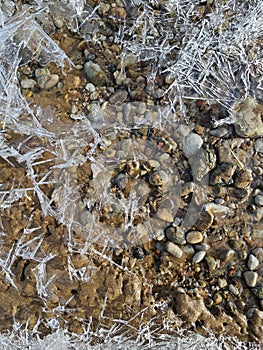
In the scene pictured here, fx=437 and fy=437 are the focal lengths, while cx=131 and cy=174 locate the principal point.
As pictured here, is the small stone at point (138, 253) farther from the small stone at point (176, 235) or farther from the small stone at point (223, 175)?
the small stone at point (223, 175)

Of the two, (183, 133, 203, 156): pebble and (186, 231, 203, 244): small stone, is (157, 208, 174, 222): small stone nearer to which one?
(186, 231, 203, 244): small stone

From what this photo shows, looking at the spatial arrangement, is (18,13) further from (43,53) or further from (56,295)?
(56,295)

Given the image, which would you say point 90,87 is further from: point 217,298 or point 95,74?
point 217,298

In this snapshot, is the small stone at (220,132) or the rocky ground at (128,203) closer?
the rocky ground at (128,203)

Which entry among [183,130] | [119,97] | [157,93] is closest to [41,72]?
[119,97]

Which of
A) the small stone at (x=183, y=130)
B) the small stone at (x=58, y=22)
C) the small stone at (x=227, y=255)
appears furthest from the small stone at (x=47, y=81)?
A: the small stone at (x=227, y=255)

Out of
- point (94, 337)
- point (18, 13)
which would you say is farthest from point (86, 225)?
point (18, 13)
